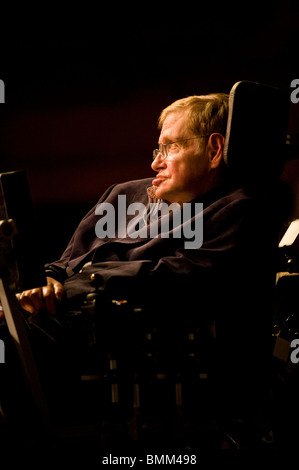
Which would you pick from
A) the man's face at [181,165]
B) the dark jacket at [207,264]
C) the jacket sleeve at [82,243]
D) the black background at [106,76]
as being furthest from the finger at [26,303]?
the black background at [106,76]

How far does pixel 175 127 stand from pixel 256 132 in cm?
37

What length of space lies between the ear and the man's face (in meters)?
0.02

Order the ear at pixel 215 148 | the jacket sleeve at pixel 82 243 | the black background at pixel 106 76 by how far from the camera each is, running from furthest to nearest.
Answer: the black background at pixel 106 76, the jacket sleeve at pixel 82 243, the ear at pixel 215 148

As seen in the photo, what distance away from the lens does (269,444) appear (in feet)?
4.62

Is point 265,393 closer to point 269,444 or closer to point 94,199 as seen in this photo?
point 269,444

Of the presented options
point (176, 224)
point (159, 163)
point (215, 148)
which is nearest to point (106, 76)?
point (159, 163)

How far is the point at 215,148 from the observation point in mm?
1632

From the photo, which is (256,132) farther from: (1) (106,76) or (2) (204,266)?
(1) (106,76)

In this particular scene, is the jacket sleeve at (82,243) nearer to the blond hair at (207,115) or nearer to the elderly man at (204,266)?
the elderly man at (204,266)

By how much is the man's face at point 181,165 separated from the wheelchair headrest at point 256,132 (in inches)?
7.7

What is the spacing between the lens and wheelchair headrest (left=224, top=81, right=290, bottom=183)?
4.56 feet

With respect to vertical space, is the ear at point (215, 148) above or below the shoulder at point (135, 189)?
above

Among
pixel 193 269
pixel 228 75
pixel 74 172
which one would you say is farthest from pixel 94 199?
pixel 193 269

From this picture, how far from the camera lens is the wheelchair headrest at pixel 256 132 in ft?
4.56
